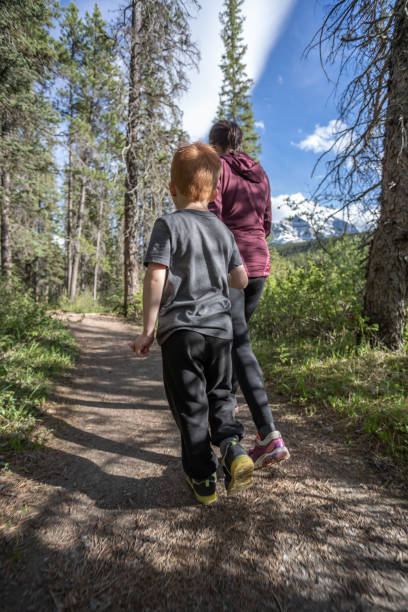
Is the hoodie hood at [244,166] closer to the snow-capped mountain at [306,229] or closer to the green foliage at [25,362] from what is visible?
the snow-capped mountain at [306,229]

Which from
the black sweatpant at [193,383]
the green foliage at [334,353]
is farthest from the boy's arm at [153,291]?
the green foliage at [334,353]

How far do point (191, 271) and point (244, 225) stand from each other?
0.88m

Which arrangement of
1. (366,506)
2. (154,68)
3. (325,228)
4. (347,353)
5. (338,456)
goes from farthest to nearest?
(154,68) < (325,228) < (347,353) < (338,456) < (366,506)

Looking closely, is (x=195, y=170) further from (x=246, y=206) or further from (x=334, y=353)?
(x=334, y=353)

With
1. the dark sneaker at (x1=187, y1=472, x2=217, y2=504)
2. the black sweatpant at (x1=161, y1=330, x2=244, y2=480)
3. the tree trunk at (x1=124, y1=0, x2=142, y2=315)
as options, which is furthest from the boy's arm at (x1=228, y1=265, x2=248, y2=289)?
the tree trunk at (x1=124, y1=0, x2=142, y2=315)

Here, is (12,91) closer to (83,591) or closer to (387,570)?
(83,591)

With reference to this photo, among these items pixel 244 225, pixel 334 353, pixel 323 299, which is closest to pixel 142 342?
pixel 244 225

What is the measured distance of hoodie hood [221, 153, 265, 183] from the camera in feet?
7.43

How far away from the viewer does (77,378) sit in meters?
4.11

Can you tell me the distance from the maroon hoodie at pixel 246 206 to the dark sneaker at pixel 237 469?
1.28 metres

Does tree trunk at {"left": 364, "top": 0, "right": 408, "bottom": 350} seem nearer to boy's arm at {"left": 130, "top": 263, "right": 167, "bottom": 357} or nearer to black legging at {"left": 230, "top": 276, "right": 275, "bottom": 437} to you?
black legging at {"left": 230, "top": 276, "right": 275, "bottom": 437}

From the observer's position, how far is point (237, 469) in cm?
159

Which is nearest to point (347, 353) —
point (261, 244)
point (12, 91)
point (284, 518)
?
point (261, 244)

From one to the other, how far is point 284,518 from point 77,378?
3.34 m
